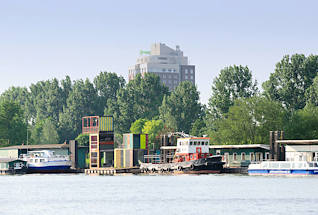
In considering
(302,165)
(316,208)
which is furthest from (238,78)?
(316,208)

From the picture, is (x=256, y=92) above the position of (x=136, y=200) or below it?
above

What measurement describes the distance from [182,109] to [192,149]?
195 feet

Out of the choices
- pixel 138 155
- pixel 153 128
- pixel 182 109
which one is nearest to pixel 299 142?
pixel 138 155

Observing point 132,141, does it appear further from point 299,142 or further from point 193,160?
point 299,142

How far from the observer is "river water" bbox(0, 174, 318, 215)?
210ft

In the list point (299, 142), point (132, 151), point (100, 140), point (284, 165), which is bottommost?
point (284, 165)

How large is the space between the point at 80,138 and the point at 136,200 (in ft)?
400

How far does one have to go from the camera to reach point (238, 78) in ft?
535

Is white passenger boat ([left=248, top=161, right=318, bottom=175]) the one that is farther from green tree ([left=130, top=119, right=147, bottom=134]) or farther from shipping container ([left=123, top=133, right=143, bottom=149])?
green tree ([left=130, top=119, right=147, bottom=134])

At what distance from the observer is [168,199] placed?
74.7m

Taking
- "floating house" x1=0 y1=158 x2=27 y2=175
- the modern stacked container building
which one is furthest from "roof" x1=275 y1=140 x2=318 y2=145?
"floating house" x1=0 y1=158 x2=27 y2=175

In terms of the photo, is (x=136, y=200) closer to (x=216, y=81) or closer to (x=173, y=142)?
(x=173, y=142)

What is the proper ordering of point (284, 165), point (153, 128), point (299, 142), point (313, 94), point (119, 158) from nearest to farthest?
point (284, 165) < point (299, 142) < point (119, 158) < point (313, 94) < point (153, 128)

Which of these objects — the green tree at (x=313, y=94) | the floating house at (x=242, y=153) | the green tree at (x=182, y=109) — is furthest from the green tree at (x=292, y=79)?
the green tree at (x=182, y=109)
